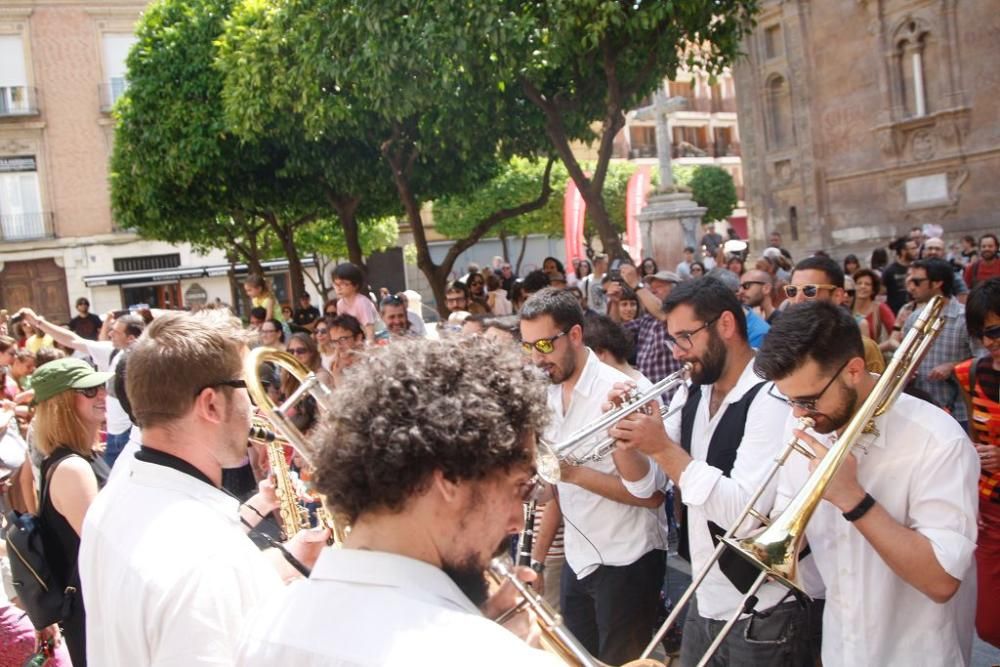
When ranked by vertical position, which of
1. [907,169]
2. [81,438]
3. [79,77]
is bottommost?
[81,438]

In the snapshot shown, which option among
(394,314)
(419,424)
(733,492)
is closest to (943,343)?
(733,492)

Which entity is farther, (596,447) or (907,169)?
(907,169)

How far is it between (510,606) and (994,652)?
367cm

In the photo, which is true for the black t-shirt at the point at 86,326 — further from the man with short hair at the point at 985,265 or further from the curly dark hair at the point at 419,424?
the curly dark hair at the point at 419,424

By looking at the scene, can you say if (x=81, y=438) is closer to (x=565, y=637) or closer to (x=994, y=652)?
(x=565, y=637)

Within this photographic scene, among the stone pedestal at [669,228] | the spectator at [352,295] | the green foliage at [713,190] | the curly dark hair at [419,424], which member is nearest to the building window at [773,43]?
the stone pedestal at [669,228]

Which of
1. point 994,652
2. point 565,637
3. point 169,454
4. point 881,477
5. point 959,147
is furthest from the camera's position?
point 959,147

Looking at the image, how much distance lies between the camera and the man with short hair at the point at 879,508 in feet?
8.34

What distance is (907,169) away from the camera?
17.0m

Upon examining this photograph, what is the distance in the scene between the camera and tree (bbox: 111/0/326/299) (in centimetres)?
1480

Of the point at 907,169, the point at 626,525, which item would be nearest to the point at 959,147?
the point at 907,169

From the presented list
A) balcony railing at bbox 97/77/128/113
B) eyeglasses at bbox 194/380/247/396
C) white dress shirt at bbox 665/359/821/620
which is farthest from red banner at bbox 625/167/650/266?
balcony railing at bbox 97/77/128/113

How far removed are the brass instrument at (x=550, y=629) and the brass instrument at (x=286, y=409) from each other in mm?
869

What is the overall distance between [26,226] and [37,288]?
6.79ft
